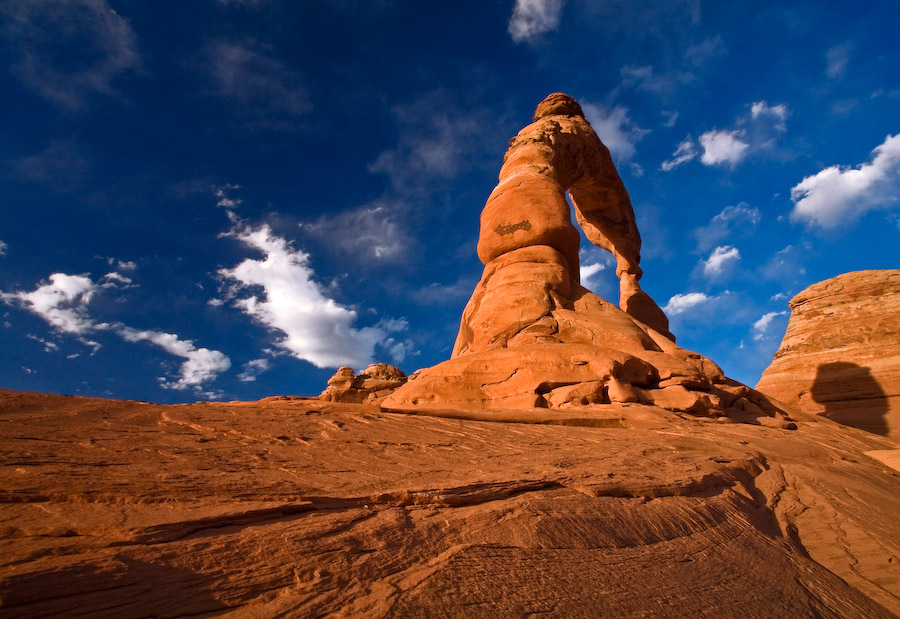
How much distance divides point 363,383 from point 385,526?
1678 cm

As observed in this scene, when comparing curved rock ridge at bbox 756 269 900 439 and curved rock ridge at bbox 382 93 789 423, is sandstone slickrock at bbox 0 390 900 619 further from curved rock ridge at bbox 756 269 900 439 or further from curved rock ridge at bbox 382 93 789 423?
curved rock ridge at bbox 756 269 900 439

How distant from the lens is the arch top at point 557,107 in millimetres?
19469

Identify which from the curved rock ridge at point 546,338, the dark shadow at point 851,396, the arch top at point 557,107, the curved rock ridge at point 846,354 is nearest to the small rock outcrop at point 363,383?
the curved rock ridge at point 546,338

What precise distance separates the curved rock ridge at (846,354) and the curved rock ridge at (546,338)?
196 inches

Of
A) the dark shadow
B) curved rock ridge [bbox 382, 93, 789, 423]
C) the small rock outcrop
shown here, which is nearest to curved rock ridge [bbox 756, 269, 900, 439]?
the dark shadow

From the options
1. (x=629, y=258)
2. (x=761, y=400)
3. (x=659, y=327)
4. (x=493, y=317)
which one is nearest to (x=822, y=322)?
(x=659, y=327)

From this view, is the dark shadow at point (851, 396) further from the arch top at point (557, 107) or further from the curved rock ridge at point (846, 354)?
the arch top at point (557, 107)

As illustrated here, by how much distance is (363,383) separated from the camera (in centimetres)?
1838

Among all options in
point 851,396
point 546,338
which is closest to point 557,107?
point 546,338

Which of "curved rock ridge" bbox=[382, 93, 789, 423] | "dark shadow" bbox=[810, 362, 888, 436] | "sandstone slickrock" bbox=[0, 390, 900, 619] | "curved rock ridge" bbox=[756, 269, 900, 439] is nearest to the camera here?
"sandstone slickrock" bbox=[0, 390, 900, 619]

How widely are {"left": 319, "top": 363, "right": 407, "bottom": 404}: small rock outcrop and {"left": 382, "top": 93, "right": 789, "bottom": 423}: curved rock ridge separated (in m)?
6.53

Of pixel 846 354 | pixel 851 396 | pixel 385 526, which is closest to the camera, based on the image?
pixel 385 526

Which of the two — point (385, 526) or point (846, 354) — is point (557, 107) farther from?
point (385, 526)

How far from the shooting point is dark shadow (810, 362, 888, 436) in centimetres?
1466
